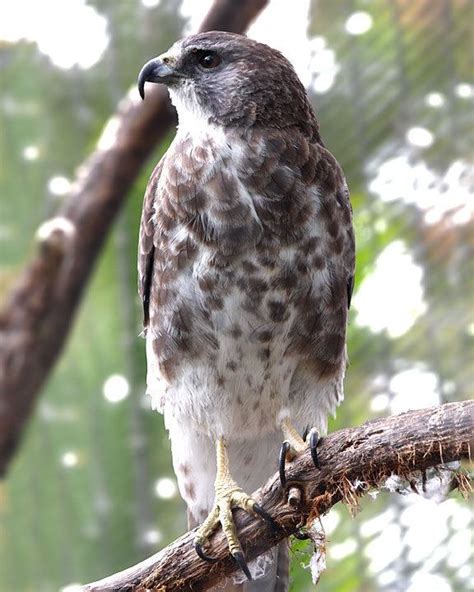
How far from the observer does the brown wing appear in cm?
373

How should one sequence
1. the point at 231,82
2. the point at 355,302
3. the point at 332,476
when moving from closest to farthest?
the point at 332,476, the point at 231,82, the point at 355,302

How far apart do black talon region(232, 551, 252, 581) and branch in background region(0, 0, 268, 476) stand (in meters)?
→ 2.37

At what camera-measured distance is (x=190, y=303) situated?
355 centimetres

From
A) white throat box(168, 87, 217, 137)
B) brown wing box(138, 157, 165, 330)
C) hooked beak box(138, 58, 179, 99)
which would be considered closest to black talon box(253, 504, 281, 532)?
brown wing box(138, 157, 165, 330)

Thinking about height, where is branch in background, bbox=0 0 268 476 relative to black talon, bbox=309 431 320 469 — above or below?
above

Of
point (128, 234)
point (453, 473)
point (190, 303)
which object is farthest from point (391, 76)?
point (453, 473)

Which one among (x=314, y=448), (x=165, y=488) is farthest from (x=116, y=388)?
(x=314, y=448)

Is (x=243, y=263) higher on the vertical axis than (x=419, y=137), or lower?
lower

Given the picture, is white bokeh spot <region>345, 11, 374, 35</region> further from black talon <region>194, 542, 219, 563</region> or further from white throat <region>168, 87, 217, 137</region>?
black talon <region>194, 542, 219, 563</region>

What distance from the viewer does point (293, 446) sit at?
3.38m

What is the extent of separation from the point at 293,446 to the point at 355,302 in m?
1.64

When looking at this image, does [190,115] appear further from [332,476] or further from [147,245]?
[332,476]

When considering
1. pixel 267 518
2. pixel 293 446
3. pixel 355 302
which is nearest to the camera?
pixel 267 518

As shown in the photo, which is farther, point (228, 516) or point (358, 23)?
point (358, 23)
